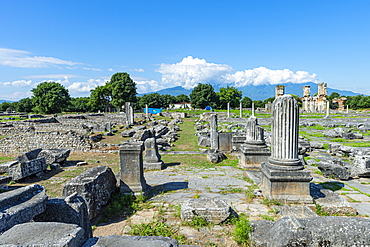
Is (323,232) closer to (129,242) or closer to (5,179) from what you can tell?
(129,242)

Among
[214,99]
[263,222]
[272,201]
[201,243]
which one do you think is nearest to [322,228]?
[263,222]

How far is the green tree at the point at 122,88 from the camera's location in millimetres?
52213

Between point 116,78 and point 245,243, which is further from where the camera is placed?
point 116,78

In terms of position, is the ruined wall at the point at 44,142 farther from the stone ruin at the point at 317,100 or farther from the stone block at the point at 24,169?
the stone ruin at the point at 317,100

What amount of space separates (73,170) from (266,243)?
8396mm

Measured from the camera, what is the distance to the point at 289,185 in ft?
16.0

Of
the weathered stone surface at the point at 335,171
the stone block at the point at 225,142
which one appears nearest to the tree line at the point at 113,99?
the stone block at the point at 225,142

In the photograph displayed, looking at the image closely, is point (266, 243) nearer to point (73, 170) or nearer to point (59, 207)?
point (59, 207)

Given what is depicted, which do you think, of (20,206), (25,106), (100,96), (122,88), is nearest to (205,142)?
(20,206)

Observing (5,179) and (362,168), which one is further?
(5,179)

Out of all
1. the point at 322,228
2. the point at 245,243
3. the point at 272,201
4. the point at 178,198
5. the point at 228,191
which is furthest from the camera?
the point at 228,191

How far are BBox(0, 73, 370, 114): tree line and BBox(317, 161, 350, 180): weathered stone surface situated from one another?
163 feet

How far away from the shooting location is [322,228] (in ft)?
8.57

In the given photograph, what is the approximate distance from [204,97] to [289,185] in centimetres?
5704
